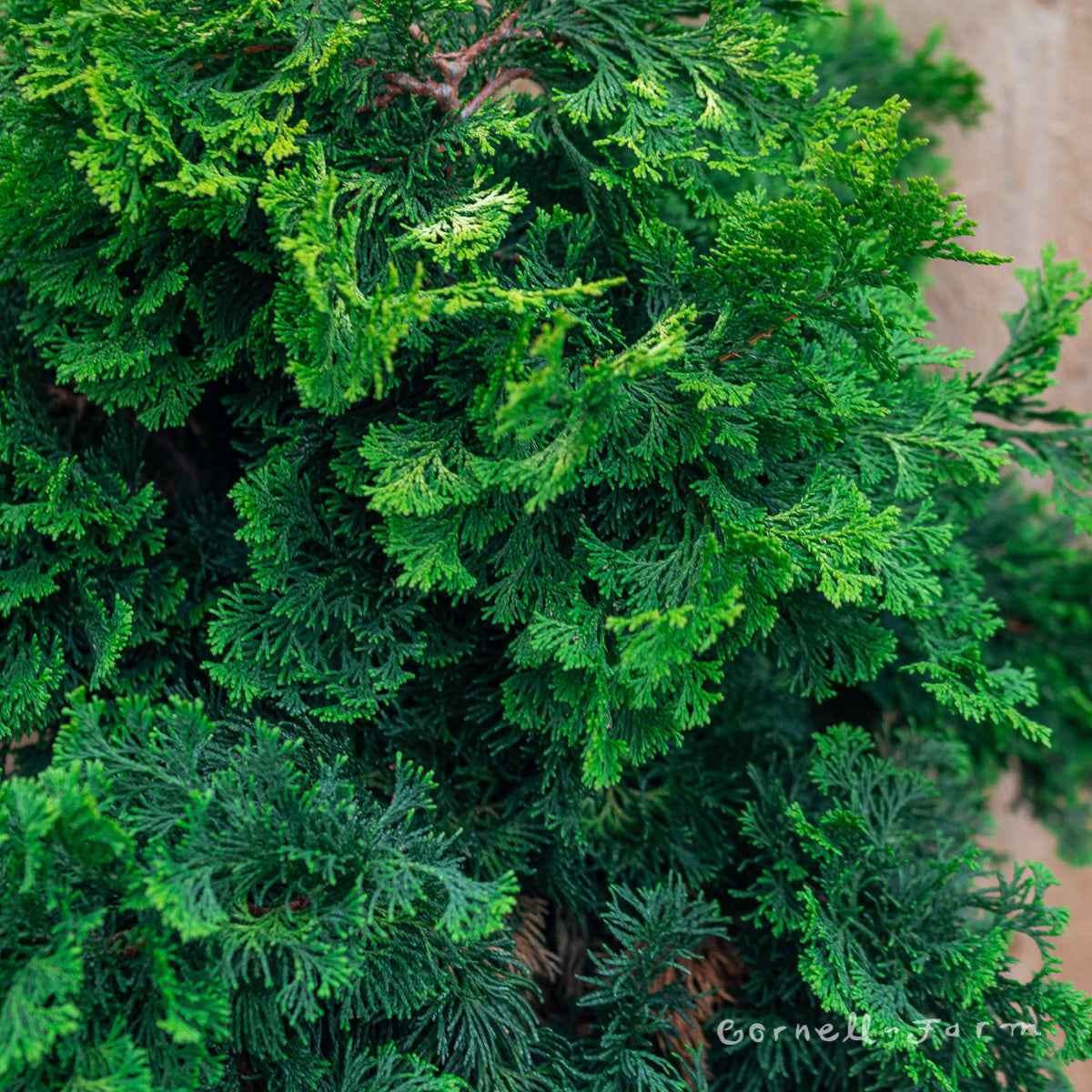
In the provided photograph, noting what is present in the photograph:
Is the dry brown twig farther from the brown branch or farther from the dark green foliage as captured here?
the dark green foliage

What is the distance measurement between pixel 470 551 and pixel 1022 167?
2.49 m

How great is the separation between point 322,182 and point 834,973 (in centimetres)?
135

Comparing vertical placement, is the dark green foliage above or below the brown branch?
above

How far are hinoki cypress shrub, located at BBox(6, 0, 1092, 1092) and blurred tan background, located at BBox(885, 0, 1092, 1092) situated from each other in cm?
132

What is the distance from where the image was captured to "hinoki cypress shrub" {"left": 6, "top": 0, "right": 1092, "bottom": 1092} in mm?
1039

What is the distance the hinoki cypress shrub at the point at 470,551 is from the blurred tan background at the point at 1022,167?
132 centimetres

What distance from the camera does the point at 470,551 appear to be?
4.22 ft

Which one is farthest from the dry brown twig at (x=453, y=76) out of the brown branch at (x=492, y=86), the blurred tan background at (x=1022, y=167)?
the blurred tan background at (x=1022, y=167)

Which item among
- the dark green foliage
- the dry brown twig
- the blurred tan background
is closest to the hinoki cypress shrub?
the dry brown twig

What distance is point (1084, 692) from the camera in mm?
2066

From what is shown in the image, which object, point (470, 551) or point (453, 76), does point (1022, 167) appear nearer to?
point (453, 76)

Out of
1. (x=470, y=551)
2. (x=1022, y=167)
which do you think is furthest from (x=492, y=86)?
(x=1022, y=167)

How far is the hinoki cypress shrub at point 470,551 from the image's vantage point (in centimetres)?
104

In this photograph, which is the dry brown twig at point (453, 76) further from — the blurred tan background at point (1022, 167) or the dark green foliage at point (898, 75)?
the blurred tan background at point (1022, 167)
